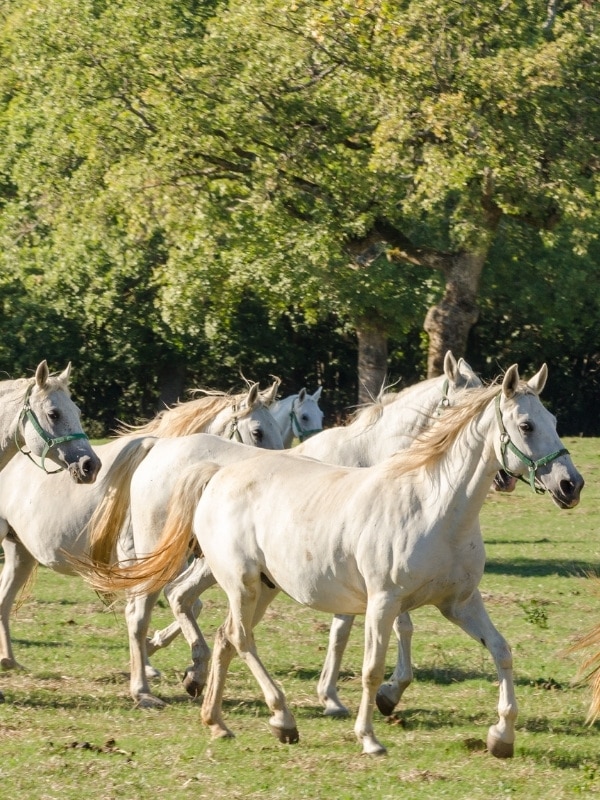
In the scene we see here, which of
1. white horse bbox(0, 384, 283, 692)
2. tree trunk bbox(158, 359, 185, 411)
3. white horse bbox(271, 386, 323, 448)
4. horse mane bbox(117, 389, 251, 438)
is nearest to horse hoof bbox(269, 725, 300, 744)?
white horse bbox(0, 384, 283, 692)

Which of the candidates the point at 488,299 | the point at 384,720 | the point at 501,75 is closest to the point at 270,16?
the point at 501,75

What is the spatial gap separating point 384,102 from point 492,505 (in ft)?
19.6

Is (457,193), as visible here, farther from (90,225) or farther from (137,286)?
(137,286)

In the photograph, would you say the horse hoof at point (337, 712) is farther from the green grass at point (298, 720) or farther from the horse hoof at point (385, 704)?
the horse hoof at point (385, 704)

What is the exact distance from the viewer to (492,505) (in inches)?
722

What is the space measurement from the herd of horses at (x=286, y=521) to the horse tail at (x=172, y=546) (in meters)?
0.01

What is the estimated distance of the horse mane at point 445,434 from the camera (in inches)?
257

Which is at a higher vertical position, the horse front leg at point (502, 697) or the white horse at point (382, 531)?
the white horse at point (382, 531)

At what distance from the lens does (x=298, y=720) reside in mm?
7312

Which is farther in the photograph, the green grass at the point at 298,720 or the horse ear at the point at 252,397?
the horse ear at the point at 252,397

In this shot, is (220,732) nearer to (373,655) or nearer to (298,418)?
(373,655)

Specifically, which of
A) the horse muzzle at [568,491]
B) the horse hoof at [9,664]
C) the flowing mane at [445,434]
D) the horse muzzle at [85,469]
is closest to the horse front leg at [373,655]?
the flowing mane at [445,434]

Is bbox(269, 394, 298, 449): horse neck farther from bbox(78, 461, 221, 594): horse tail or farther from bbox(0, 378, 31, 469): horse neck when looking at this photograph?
bbox(78, 461, 221, 594): horse tail

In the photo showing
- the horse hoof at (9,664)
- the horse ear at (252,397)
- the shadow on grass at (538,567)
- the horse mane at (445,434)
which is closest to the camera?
the horse mane at (445,434)
